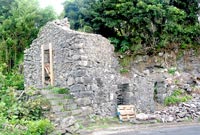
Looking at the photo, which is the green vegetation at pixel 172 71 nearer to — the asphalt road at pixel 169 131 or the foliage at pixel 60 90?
the asphalt road at pixel 169 131

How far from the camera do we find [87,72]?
41.9 feet

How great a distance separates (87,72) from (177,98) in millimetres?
4895

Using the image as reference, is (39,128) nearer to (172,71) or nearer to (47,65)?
(47,65)

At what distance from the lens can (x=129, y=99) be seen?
14.1m

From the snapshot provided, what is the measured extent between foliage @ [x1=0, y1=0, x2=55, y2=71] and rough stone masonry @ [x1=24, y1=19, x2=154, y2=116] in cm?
555

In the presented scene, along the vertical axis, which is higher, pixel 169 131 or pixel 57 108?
pixel 57 108

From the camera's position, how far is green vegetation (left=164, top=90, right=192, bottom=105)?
1535cm

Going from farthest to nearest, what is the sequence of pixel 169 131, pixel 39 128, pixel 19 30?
pixel 19 30 → pixel 169 131 → pixel 39 128

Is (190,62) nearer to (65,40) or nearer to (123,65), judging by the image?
(123,65)

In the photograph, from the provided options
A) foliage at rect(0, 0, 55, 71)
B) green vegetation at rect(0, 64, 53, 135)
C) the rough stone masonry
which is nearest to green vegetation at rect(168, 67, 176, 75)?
the rough stone masonry

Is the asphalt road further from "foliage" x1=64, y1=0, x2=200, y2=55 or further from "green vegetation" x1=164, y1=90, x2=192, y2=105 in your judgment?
"foliage" x1=64, y1=0, x2=200, y2=55

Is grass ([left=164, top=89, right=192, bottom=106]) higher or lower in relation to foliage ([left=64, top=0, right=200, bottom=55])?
lower

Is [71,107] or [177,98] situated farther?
[177,98]

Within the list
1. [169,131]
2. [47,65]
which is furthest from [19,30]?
[169,131]
